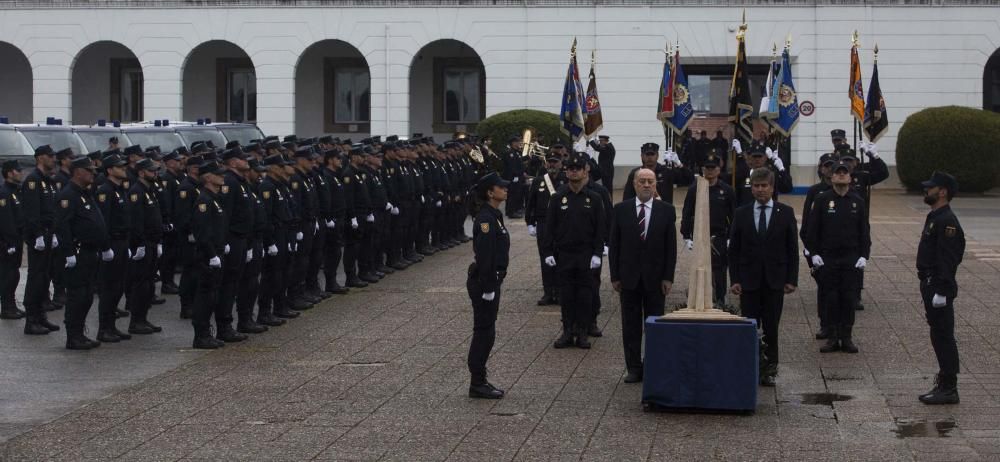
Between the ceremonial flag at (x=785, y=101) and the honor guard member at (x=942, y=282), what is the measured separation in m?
8.66

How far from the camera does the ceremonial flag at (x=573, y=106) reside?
23.7m

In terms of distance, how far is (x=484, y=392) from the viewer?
1189cm

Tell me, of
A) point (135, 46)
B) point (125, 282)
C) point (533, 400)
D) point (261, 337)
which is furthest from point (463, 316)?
point (135, 46)

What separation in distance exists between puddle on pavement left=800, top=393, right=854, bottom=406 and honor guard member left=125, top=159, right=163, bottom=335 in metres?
7.22

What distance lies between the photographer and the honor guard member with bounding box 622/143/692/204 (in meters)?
16.8

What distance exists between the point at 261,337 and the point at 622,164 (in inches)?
969

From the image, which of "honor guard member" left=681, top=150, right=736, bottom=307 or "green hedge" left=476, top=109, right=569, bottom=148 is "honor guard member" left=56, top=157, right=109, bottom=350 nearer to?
"honor guard member" left=681, top=150, right=736, bottom=307

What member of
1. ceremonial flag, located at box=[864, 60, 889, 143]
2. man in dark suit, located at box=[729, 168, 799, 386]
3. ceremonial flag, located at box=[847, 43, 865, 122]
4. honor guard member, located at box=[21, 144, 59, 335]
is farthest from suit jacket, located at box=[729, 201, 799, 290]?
ceremonial flag, located at box=[847, 43, 865, 122]

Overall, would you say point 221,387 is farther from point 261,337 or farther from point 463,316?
point 463,316

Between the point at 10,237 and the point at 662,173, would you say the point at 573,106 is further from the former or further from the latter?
the point at 10,237

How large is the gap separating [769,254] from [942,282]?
168 centimetres

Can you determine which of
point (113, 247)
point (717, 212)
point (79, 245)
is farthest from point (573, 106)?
point (79, 245)

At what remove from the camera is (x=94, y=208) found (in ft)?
49.3

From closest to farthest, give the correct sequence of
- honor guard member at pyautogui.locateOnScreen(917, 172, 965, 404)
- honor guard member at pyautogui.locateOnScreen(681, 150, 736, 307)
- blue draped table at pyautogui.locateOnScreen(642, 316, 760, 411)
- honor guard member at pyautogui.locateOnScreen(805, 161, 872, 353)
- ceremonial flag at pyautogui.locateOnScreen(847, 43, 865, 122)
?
1. blue draped table at pyautogui.locateOnScreen(642, 316, 760, 411)
2. honor guard member at pyautogui.locateOnScreen(917, 172, 965, 404)
3. honor guard member at pyautogui.locateOnScreen(805, 161, 872, 353)
4. honor guard member at pyautogui.locateOnScreen(681, 150, 736, 307)
5. ceremonial flag at pyautogui.locateOnScreen(847, 43, 865, 122)
